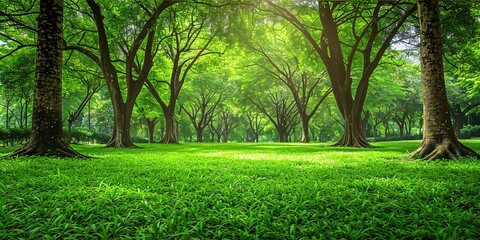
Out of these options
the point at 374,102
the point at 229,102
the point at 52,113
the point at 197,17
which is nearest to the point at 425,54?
the point at 52,113

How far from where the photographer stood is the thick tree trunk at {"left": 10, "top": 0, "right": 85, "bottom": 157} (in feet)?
Answer: 24.4

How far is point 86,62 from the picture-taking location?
20.0 meters

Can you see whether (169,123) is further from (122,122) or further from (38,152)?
(38,152)

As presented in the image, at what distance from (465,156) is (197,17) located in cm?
1639

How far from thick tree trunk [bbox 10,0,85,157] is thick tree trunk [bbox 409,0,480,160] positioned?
379 inches

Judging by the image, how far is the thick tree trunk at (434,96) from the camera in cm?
748

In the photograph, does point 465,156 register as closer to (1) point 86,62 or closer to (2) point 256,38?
(2) point 256,38

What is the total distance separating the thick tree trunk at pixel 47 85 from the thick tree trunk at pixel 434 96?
31.6ft

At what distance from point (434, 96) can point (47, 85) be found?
33.0ft

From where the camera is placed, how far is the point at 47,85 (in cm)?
745

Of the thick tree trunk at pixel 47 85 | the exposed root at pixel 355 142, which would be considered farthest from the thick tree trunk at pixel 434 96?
the thick tree trunk at pixel 47 85

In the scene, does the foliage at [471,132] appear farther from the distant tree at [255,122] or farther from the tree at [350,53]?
the tree at [350,53]

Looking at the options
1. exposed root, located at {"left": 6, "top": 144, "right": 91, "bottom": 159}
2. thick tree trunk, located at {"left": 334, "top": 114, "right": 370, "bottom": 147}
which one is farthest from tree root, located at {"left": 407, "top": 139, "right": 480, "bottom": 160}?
exposed root, located at {"left": 6, "top": 144, "right": 91, "bottom": 159}

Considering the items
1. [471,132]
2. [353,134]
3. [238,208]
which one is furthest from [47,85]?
[471,132]
